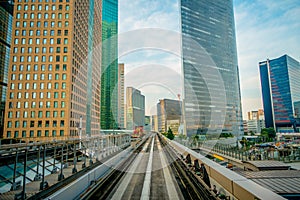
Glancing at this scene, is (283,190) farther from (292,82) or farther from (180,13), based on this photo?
(292,82)

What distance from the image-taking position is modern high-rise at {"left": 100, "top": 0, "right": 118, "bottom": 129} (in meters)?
88.9

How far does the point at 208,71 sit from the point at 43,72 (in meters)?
Result: 62.8

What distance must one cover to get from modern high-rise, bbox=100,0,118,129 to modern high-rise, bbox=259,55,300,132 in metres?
86.6

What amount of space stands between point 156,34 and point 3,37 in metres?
50.8

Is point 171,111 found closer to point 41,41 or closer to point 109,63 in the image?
point 109,63

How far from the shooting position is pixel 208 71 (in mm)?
81250

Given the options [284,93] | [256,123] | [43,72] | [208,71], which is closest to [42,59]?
[43,72]

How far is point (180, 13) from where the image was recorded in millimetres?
79000

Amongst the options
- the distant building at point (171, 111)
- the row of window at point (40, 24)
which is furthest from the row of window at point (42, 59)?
the distant building at point (171, 111)

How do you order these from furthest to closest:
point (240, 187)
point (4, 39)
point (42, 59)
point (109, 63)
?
1. point (109, 63)
2. point (4, 39)
3. point (42, 59)
4. point (240, 187)

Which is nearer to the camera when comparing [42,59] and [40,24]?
[42,59]

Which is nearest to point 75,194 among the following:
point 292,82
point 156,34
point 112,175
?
point 112,175

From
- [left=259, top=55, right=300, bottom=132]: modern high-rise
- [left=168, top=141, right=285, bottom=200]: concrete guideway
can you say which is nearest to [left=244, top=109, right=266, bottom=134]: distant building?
[left=259, top=55, right=300, bottom=132]: modern high-rise

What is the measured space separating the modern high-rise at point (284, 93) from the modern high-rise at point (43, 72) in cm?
9994
